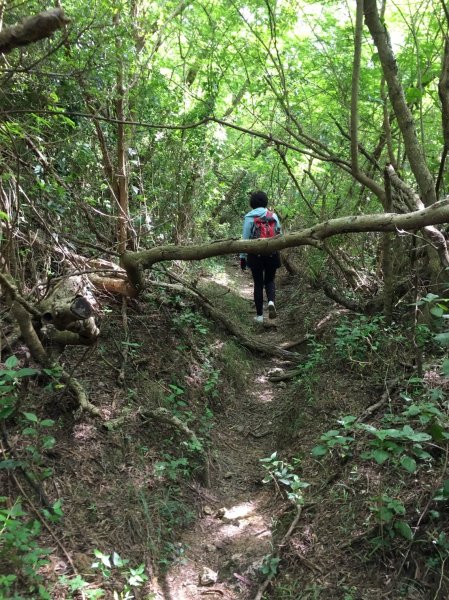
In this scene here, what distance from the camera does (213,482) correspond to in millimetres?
4113

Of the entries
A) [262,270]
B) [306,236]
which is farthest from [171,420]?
[262,270]

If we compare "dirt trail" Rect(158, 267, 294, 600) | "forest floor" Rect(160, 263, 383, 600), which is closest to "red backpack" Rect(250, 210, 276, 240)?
"forest floor" Rect(160, 263, 383, 600)

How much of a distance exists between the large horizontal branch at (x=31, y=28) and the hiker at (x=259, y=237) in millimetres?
4835

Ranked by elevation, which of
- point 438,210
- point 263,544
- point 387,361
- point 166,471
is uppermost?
point 438,210

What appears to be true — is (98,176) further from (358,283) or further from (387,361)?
(387,361)

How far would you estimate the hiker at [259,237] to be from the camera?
21.9 ft

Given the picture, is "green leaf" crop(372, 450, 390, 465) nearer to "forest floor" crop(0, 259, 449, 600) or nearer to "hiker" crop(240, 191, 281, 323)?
"forest floor" crop(0, 259, 449, 600)

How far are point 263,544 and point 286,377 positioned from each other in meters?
2.89

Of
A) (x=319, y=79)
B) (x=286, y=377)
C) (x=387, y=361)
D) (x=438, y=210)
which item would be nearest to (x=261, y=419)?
(x=286, y=377)

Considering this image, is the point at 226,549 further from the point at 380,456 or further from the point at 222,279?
the point at 222,279

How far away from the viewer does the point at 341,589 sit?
271cm

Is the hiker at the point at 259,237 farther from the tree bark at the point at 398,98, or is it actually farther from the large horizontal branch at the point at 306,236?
the tree bark at the point at 398,98

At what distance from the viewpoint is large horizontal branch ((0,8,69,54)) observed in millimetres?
1748

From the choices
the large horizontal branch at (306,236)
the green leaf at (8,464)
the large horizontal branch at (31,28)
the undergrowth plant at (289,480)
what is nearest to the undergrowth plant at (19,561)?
the green leaf at (8,464)
